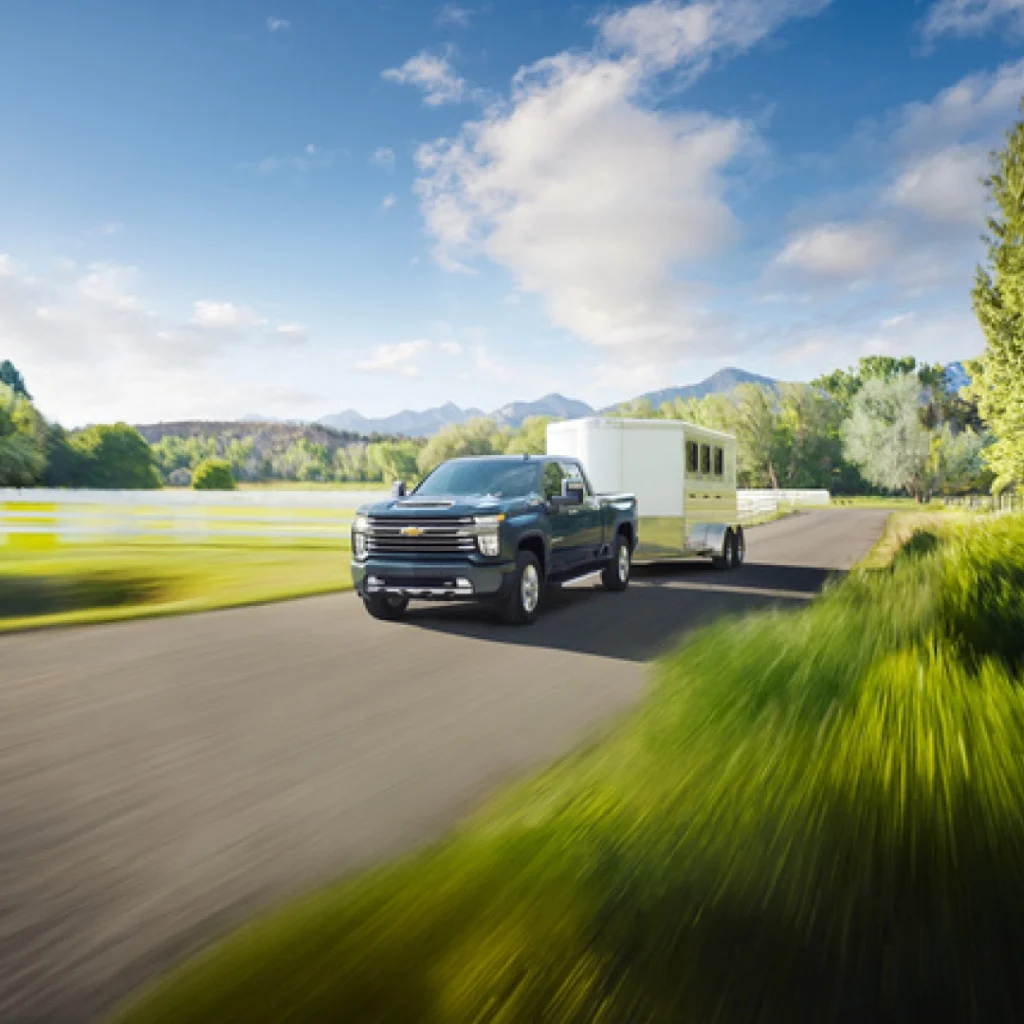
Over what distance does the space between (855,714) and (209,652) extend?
7088 mm

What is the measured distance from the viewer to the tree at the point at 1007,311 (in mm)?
21328

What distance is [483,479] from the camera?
13398 millimetres

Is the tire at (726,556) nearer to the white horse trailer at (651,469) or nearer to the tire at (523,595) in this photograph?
the white horse trailer at (651,469)

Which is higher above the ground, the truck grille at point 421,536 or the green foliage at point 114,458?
the green foliage at point 114,458

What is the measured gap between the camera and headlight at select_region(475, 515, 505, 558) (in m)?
A: 11.4

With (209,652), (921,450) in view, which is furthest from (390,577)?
(921,450)

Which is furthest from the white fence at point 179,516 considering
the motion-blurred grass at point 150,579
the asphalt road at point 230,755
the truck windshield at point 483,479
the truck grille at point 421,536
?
the asphalt road at point 230,755

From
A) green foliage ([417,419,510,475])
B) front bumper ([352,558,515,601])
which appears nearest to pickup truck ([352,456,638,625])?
front bumper ([352,558,515,601])

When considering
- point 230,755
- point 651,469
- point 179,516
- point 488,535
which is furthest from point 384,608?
point 179,516

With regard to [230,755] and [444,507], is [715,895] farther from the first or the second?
[444,507]

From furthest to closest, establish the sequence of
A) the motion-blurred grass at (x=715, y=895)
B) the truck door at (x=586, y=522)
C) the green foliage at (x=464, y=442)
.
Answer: the green foliage at (x=464, y=442) < the truck door at (x=586, y=522) < the motion-blurred grass at (x=715, y=895)

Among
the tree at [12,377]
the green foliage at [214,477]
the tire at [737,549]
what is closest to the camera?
the tire at [737,549]

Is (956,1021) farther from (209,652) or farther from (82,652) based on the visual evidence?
(82,652)

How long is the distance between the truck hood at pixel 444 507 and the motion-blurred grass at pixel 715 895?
700 cm
